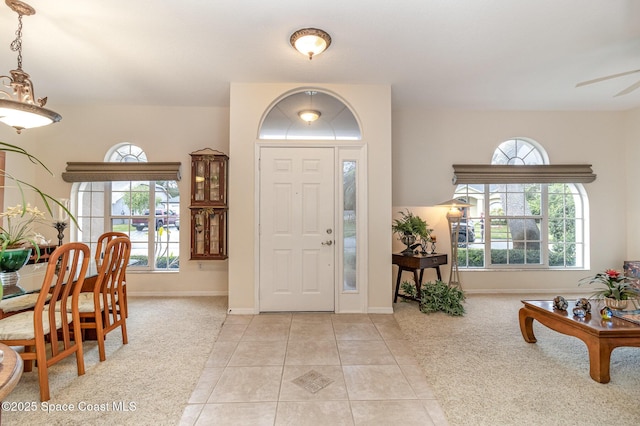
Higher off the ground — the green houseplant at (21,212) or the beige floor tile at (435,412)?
the green houseplant at (21,212)

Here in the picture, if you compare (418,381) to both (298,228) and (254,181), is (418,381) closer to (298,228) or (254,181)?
(298,228)

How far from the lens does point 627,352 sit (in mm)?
2736

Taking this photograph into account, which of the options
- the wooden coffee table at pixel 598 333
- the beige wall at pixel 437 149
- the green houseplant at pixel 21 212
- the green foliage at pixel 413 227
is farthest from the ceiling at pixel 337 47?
the wooden coffee table at pixel 598 333

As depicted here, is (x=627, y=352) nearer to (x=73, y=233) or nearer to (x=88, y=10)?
(x=88, y=10)

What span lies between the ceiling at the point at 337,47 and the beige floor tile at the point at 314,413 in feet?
9.39

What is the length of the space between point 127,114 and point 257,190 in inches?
98.4

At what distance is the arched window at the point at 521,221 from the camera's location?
15.9 ft

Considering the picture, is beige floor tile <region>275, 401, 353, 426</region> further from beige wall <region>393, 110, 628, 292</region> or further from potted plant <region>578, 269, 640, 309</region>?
beige wall <region>393, 110, 628, 292</region>

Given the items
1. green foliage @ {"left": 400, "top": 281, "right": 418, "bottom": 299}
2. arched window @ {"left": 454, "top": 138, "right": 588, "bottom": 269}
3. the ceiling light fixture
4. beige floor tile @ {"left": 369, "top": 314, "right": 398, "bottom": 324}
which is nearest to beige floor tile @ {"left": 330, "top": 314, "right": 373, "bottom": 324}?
beige floor tile @ {"left": 369, "top": 314, "right": 398, "bottom": 324}

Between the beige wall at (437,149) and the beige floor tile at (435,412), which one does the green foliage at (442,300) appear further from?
the beige floor tile at (435,412)

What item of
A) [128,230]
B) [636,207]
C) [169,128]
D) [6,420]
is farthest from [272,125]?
[636,207]

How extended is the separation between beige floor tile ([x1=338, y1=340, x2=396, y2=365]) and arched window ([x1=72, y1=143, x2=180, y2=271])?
3041 mm

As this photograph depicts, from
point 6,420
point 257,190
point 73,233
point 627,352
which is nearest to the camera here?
point 6,420

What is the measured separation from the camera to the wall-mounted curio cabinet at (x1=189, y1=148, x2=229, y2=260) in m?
4.27
